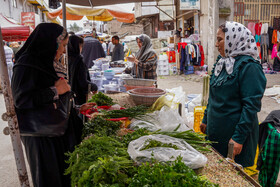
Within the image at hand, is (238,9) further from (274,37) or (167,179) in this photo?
(167,179)

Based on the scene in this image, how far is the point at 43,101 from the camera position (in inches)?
83.2

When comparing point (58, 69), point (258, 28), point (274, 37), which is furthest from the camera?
point (258, 28)

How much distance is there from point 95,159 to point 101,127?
2.47 ft

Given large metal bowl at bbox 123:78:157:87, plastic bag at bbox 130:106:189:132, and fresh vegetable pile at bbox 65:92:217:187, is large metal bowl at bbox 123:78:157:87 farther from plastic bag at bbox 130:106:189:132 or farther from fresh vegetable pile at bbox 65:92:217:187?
fresh vegetable pile at bbox 65:92:217:187

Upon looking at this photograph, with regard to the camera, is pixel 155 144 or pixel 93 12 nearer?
pixel 155 144

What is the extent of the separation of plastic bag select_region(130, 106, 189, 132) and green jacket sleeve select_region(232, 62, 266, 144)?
51 centimetres

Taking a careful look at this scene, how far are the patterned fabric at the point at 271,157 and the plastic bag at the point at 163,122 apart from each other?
997 millimetres

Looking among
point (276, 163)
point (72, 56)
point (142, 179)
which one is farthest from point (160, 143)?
point (72, 56)

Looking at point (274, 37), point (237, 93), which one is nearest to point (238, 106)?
point (237, 93)

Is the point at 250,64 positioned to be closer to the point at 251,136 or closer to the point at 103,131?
the point at 251,136

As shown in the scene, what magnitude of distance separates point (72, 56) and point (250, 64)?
3.03m

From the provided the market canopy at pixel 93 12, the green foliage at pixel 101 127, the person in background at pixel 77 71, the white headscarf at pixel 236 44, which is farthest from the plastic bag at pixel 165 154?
the market canopy at pixel 93 12

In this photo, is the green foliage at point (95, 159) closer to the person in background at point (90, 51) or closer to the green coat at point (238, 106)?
the green coat at point (238, 106)

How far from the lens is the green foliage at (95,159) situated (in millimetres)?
1274
